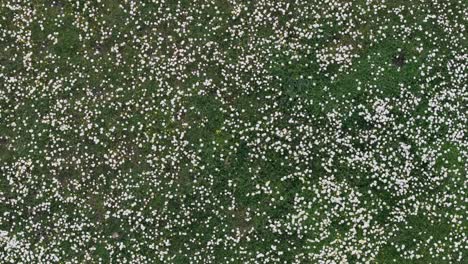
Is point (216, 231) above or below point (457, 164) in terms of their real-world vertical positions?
below

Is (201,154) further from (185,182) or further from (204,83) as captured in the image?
(204,83)

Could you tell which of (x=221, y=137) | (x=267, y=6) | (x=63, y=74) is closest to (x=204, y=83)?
(x=221, y=137)

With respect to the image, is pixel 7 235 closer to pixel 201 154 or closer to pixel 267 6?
pixel 201 154

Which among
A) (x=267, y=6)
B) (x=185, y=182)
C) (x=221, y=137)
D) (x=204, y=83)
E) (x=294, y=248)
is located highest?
(x=267, y=6)

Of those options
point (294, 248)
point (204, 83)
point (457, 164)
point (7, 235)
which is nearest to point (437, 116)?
point (457, 164)

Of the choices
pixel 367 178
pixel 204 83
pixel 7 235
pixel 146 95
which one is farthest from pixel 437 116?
pixel 7 235

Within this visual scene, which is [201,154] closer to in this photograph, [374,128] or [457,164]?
[374,128]

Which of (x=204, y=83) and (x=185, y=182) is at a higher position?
(x=204, y=83)
